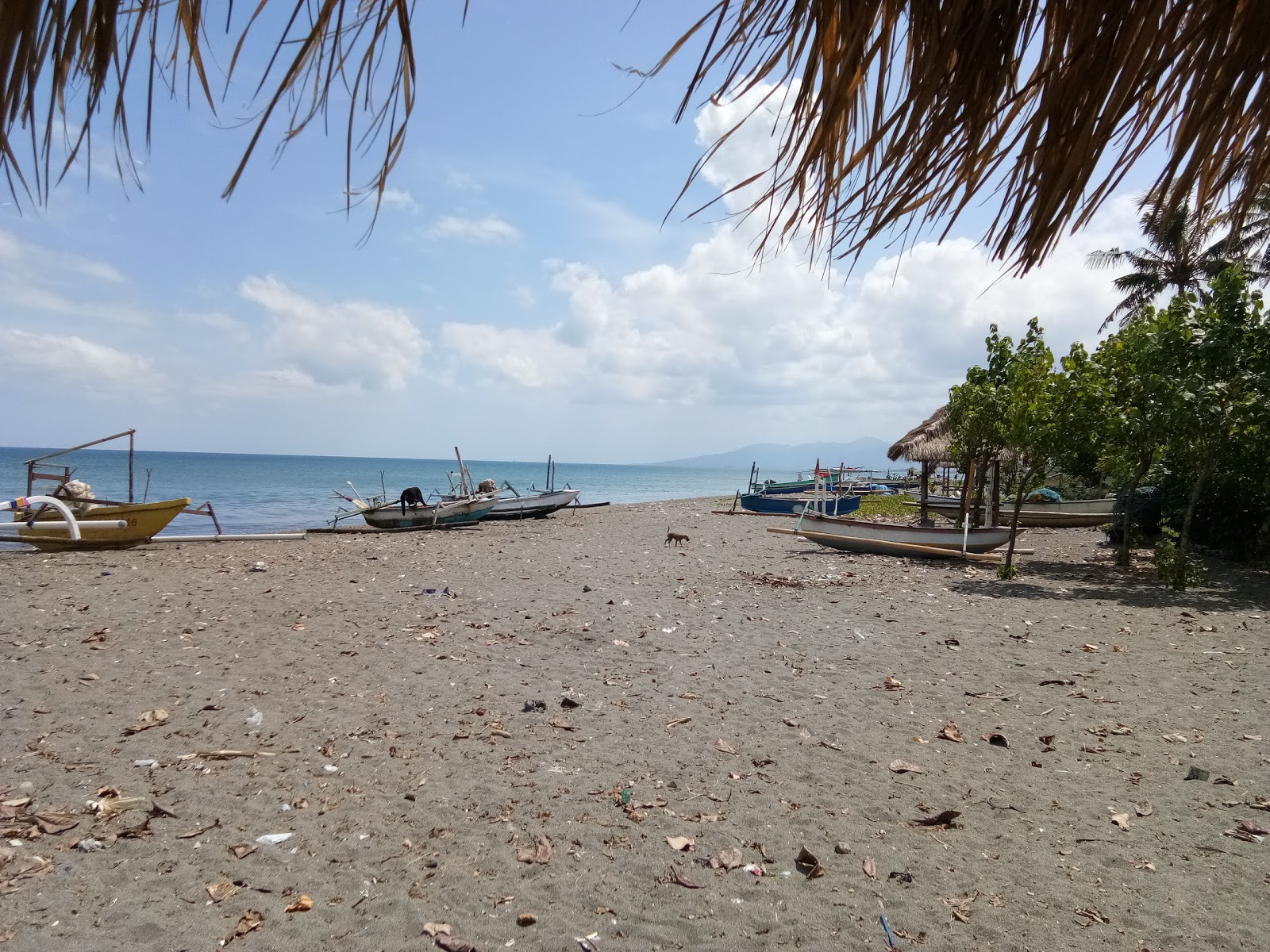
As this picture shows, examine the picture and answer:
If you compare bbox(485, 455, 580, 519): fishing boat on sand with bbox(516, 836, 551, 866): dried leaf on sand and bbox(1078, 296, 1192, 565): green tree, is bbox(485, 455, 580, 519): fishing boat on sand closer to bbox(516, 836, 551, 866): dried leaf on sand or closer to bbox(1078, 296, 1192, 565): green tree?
bbox(1078, 296, 1192, 565): green tree

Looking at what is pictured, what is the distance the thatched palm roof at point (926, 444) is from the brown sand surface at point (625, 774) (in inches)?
851

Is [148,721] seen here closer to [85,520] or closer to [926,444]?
[85,520]

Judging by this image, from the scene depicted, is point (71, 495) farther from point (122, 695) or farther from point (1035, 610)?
point (1035, 610)

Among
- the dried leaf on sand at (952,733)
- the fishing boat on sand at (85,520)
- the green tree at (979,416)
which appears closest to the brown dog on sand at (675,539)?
the green tree at (979,416)

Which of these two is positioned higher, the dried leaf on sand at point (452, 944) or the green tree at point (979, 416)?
→ the green tree at point (979, 416)

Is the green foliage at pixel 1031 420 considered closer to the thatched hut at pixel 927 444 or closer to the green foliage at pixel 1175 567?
the green foliage at pixel 1175 567

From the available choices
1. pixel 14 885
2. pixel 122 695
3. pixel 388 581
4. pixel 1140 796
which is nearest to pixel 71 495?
pixel 388 581

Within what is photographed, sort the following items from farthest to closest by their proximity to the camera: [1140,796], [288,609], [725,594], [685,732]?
[725,594], [288,609], [685,732], [1140,796]

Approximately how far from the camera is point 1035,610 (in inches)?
→ 419

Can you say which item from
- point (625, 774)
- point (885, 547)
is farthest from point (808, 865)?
point (885, 547)

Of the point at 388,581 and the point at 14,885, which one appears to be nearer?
the point at 14,885

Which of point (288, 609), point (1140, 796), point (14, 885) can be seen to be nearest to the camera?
point (14, 885)

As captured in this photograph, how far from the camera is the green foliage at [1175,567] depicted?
12.4 metres

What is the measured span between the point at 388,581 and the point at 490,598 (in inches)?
95.0
